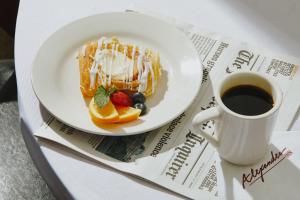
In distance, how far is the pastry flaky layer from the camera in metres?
0.81

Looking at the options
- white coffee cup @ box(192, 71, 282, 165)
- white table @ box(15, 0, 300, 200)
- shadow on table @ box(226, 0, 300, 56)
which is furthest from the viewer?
shadow on table @ box(226, 0, 300, 56)

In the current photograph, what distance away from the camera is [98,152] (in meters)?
0.75

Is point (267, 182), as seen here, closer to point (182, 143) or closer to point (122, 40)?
point (182, 143)

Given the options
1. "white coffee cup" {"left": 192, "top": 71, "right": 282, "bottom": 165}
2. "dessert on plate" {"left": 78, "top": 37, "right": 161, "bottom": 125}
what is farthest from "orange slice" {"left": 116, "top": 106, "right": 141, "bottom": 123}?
"white coffee cup" {"left": 192, "top": 71, "right": 282, "bottom": 165}

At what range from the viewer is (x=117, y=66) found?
831 millimetres

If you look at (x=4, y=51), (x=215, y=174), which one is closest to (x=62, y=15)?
(x=215, y=174)

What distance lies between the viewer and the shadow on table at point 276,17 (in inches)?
35.6

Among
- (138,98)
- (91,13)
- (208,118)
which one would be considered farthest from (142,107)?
(91,13)

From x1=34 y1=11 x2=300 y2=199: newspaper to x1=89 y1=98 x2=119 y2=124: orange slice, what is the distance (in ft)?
0.11

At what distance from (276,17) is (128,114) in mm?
371

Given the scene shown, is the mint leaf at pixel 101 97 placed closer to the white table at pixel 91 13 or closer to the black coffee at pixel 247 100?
the white table at pixel 91 13

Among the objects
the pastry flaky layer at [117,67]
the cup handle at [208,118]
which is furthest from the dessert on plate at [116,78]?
the cup handle at [208,118]

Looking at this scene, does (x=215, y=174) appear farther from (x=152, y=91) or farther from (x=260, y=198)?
(x=152, y=91)

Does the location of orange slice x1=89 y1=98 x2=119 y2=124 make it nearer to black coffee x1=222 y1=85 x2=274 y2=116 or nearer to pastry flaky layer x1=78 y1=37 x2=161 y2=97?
pastry flaky layer x1=78 y1=37 x2=161 y2=97
